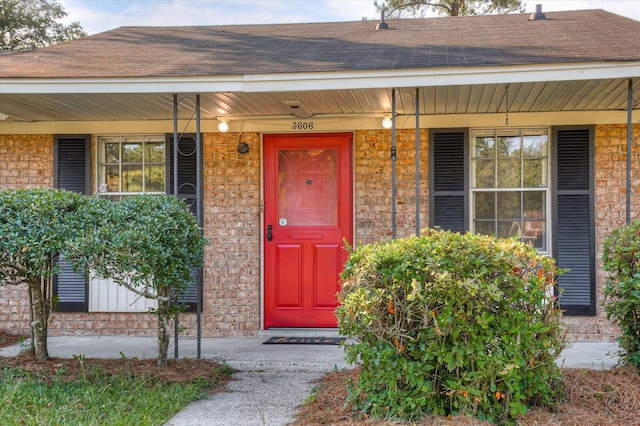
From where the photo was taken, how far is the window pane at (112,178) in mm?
6312

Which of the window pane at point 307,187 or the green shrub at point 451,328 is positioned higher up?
the window pane at point 307,187

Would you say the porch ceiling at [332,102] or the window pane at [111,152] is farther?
the window pane at [111,152]

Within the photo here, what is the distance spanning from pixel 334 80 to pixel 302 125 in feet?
4.86

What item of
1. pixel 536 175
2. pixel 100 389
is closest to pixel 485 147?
pixel 536 175

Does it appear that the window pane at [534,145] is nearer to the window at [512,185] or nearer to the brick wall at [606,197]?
the window at [512,185]

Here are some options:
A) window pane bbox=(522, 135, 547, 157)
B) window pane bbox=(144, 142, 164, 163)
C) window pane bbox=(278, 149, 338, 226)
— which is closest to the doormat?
window pane bbox=(278, 149, 338, 226)

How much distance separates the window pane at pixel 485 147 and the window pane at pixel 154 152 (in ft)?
11.3

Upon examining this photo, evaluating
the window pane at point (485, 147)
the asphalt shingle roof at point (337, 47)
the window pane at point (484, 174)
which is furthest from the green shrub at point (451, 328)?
the window pane at point (485, 147)

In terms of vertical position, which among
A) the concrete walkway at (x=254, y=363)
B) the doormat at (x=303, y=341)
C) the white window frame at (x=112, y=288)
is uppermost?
the white window frame at (x=112, y=288)

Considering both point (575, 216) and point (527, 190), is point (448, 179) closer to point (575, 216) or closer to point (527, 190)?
point (527, 190)

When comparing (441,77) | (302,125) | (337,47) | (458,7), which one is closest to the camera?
(441,77)

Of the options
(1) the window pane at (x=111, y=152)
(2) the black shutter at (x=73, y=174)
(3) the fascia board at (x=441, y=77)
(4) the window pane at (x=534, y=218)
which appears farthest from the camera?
(1) the window pane at (x=111, y=152)

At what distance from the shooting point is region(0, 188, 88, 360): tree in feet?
13.8

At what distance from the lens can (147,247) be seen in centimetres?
420
